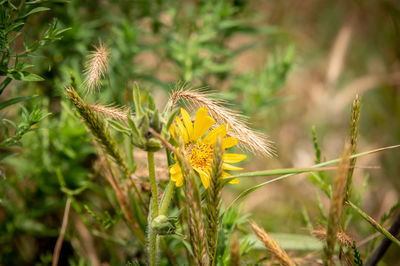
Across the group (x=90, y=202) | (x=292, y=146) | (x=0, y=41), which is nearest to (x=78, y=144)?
(x=90, y=202)

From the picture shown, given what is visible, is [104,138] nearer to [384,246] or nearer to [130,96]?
[130,96]

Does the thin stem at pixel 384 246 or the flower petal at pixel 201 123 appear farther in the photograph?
the thin stem at pixel 384 246

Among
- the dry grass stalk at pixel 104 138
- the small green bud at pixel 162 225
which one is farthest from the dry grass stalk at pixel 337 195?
the dry grass stalk at pixel 104 138

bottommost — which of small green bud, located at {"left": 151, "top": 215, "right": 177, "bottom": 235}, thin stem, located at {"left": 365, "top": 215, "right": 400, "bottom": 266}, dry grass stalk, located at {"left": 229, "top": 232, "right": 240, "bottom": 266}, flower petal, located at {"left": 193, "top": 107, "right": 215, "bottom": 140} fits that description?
thin stem, located at {"left": 365, "top": 215, "right": 400, "bottom": 266}

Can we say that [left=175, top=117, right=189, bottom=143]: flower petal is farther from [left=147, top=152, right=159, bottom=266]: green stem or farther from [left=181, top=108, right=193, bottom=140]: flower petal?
[left=147, top=152, right=159, bottom=266]: green stem

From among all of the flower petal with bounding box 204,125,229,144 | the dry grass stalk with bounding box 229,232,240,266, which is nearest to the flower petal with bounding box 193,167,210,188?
the flower petal with bounding box 204,125,229,144

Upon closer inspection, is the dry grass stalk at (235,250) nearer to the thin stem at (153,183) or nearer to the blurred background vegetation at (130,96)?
the thin stem at (153,183)

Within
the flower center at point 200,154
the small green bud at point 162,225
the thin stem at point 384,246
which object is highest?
the flower center at point 200,154
